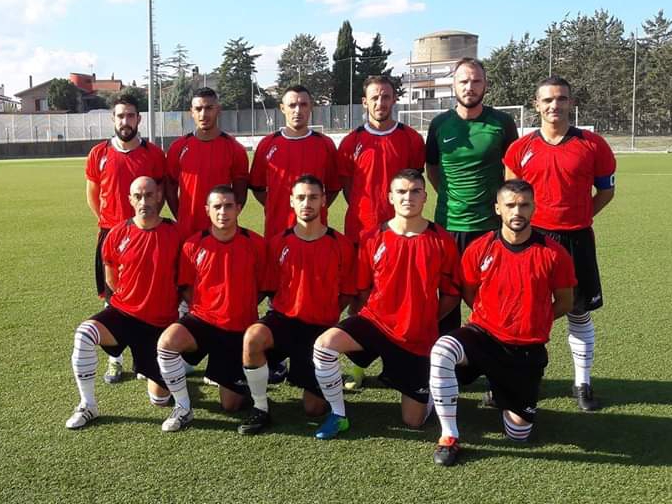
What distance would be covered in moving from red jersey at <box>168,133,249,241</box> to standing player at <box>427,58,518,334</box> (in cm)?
146

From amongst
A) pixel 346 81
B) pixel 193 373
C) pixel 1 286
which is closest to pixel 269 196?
pixel 193 373

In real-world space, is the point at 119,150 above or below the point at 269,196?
above

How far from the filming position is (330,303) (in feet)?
13.2

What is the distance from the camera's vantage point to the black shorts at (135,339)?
13.2 ft

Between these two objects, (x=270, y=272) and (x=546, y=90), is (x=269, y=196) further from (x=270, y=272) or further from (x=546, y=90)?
(x=546, y=90)

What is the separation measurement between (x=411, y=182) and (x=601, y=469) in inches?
70.5

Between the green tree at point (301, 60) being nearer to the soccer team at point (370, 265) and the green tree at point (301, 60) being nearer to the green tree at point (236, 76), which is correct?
the green tree at point (236, 76)

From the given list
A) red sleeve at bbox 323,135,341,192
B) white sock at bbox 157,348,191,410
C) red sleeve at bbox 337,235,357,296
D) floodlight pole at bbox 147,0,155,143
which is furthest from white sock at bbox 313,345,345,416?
floodlight pole at bbox 147,0,155,143

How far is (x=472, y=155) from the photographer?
4.30 meters

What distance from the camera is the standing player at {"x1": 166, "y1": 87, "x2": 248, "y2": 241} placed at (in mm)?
4512

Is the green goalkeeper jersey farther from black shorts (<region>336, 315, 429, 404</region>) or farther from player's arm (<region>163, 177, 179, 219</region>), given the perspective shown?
player's arm (<region>163, 177, 179, 219</region>)

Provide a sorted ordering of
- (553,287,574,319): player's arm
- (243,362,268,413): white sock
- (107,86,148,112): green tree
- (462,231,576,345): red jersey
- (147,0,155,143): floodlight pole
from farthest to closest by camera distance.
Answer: (107,86,148,112): green tree → (147,0,155,143): floodlight pole → (243,362,268,413): white sock → (553,287,574,319): player's arm → (462,231,576,345): red jersey

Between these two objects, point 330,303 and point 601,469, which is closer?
point 601,469

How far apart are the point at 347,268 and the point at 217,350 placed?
0.92 metres
